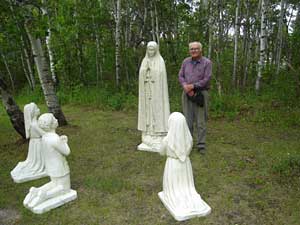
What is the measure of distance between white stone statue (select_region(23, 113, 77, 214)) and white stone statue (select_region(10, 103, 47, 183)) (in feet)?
2.72

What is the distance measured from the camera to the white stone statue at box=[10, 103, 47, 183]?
4.51 m

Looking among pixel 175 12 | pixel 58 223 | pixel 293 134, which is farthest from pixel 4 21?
pixel 175 12

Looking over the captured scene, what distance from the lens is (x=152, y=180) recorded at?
441 cm

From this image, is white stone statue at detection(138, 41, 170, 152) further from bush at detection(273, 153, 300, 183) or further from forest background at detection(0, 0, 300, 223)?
bush at detection(273, 153, 300, 183)

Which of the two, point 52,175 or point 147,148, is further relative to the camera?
point 147,148

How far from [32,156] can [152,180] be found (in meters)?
2.09

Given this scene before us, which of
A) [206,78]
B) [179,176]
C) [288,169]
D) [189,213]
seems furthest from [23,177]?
[288,169]

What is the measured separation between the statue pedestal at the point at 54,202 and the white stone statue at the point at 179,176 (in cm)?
133

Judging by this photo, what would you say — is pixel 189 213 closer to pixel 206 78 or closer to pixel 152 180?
pixel 152 180

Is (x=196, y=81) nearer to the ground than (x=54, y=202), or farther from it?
farther from it

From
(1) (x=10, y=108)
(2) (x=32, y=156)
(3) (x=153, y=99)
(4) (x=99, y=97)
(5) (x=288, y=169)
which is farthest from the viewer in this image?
(4) (x=99, y=97)

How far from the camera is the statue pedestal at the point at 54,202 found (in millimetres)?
3529

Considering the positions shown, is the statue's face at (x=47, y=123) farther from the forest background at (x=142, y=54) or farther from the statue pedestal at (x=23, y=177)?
the forest background at (x=142, y=54)

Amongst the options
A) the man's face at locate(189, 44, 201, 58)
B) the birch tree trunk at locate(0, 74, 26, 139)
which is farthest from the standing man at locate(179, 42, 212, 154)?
the birch tree trunk at locate(0, 74, 26, 139)
